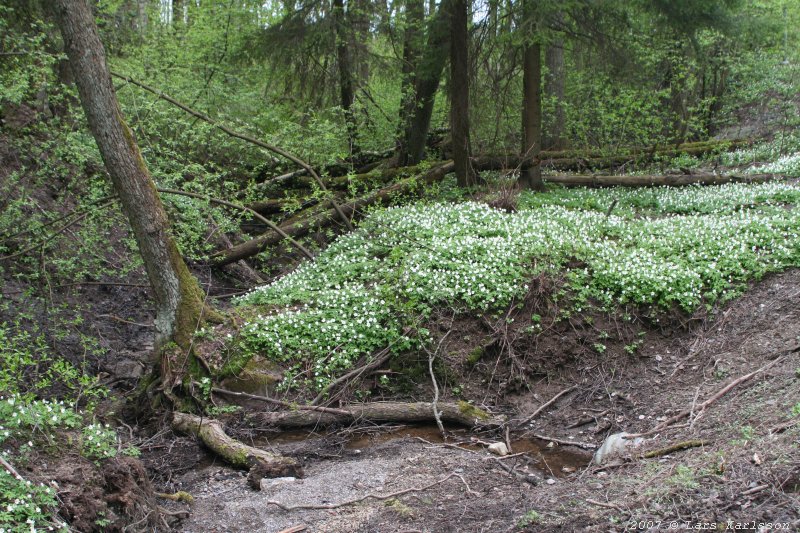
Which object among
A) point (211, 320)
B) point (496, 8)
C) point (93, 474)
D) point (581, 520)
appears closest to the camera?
point (581, 520)

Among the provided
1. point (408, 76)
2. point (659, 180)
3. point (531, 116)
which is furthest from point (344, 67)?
point (659, 180)

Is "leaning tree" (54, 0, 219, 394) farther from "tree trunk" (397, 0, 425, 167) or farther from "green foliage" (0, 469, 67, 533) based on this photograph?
"tree trunk" (397, 0, 425, 167)

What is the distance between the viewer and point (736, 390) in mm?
6449

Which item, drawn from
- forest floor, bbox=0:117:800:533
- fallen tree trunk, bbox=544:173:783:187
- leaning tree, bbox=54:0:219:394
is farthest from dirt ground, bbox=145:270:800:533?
fallen tree trunk, bbox=544:173:783:187

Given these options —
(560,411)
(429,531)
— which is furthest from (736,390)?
(429,531)

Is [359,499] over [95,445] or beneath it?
beneath

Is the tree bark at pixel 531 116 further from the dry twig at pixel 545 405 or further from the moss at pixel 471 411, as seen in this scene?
the moss at pixel 471 411

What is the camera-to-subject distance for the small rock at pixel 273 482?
19.7 feet

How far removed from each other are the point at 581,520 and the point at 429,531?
1.22m

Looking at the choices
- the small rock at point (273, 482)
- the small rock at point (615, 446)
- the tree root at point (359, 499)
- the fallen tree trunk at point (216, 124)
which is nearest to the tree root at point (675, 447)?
the small rock at point (615, 446)

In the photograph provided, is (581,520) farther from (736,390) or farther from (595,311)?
(595,311)

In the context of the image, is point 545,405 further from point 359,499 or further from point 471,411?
point 359,499

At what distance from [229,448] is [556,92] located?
14.8 meters

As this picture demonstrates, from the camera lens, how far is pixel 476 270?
28.3 feet
